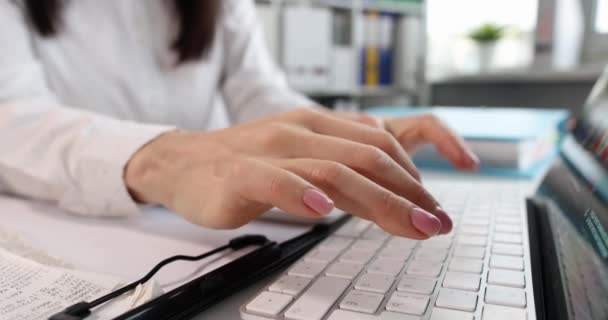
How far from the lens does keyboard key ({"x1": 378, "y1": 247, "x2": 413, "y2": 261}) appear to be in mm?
307

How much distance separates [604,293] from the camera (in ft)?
0.72

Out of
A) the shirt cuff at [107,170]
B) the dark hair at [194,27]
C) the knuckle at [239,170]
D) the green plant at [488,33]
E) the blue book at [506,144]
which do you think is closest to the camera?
the knuckle at [239,170]

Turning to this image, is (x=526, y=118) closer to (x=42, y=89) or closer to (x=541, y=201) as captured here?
(x=541, y=201)

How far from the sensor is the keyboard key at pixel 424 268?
276 millimetres

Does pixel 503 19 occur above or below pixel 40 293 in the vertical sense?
above

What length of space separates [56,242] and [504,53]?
2.08 meters

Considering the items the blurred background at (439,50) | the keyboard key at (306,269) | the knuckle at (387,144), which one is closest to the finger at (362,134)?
the knuckle at (387,144)

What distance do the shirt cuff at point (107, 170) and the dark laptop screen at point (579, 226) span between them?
0.34 m

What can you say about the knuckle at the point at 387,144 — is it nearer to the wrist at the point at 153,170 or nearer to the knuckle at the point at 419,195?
the knuckle at the point at 419,195

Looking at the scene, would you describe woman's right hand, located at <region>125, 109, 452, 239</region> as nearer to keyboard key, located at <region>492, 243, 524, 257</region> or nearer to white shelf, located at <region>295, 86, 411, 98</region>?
keyboard key, located at <region>492, 243, 524, 257</region>

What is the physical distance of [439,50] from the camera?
2.14m

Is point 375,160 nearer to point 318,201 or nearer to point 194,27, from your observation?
point 318,201

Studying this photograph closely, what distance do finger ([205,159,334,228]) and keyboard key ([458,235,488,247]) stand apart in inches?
5.0

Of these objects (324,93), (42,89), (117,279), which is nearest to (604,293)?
(117,279)
